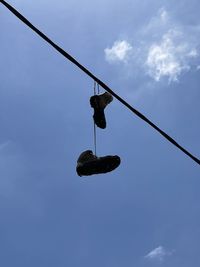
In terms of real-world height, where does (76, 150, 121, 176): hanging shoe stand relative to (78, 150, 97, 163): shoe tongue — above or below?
below

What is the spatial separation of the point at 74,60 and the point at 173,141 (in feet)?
3.85

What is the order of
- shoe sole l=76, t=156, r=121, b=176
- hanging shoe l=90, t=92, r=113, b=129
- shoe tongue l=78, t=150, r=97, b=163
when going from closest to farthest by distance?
hanging shoe l=90, t=92, r=113, b=129
shoe sole l=76, t=156, r=121, b=176
shoe tongue l=78, t=150, r=97, b=163

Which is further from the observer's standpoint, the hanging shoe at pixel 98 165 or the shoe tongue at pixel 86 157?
the shoe tongue at pixel 86 157

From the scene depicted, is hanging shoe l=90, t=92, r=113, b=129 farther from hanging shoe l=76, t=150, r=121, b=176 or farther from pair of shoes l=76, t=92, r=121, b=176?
hanging shoe l=76, t=150, r=121, b=176

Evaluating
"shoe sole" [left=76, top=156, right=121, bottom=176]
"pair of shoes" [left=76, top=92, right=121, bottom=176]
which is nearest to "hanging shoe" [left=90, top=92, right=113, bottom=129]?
"pair of shoes" [left=76, top=92, right=121, bottom=176]

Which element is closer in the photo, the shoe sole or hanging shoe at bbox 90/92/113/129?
hanging shoe at bbox 90/92/113/129

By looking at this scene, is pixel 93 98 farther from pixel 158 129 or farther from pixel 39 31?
pixel 39 31

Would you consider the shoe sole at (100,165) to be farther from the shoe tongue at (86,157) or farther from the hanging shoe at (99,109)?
the hanging shoe at (99,109)

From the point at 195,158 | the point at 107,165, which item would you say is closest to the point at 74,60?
the point at 195,158

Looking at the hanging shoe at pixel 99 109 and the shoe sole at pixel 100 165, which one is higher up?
the hanging shoe at pixel 99 109

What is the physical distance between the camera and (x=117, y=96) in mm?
3566

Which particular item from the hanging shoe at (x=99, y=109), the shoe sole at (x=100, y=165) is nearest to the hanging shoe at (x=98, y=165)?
the shoe sole at (x=100, y=165)

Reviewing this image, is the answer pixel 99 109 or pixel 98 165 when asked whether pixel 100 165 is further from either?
pixel 99 109

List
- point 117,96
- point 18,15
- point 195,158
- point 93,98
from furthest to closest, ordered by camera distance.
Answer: point 93,98 < point 195,158 < point 117,96 < point 18,15
